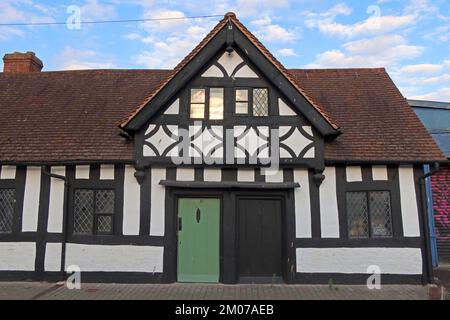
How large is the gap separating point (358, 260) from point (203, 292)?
12.1 ft

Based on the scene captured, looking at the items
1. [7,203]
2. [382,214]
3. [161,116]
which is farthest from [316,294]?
[7,203]

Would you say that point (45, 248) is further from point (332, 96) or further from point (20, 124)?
point (332, 96)

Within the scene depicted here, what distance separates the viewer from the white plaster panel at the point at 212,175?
8859 mm

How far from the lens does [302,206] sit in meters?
8.80

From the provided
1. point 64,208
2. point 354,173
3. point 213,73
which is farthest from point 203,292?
point 213,73

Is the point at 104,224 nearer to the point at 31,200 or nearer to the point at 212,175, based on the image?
the point at 31,200

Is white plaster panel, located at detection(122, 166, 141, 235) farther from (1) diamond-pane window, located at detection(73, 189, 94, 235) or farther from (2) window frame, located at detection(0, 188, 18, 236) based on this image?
(2) window frame, located at detection(0, 188, 18, 236)

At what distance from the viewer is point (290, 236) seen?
342 inches

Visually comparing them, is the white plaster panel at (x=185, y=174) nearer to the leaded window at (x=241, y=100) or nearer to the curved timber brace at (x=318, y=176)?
the leaded window at (x=241, y=100)

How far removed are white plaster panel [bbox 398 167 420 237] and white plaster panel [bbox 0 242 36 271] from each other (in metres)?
8.89

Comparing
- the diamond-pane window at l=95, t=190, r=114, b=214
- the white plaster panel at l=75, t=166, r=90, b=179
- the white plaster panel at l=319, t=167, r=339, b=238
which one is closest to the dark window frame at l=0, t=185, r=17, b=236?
the white plaster panel at l=75, t=166, r=90, b=179

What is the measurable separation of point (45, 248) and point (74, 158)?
2.26 meters

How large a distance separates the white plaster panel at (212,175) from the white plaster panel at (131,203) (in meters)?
1.63

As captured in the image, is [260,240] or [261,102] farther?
[261,102]
